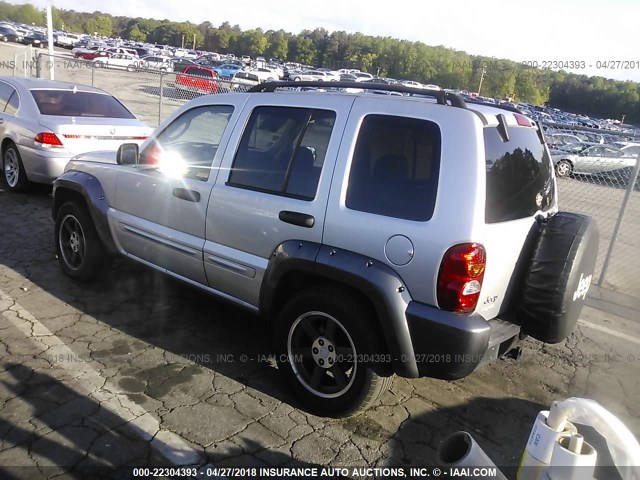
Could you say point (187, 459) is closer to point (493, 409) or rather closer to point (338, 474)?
point (338, 474)

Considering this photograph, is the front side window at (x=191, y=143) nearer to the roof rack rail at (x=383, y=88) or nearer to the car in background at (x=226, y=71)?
the roof rack rail at (x=383, y=88)

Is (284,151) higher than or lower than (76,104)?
higher

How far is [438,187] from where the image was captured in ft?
9.17

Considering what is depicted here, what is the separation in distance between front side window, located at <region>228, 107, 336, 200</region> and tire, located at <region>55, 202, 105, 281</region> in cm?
182

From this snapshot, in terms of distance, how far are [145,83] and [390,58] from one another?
74.8m

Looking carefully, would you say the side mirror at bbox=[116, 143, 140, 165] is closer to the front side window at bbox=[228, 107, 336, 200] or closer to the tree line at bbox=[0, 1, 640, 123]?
the front side window at bbox=[228, 107, 336, 200]

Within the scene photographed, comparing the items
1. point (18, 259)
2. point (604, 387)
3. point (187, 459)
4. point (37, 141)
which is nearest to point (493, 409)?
point (604, 387)

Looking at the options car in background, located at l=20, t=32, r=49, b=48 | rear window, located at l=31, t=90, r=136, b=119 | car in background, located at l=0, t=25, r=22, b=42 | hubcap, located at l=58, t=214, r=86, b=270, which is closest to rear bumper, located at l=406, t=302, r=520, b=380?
hubcap, located at l=58, t=214, r=86, b=270

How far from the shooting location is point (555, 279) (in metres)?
2.99

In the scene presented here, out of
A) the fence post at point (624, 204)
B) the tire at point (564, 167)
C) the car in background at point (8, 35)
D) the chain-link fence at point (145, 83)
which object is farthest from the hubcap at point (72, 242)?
the car in background at point (8, 35)

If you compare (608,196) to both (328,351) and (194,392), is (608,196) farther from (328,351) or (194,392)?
(194,392)

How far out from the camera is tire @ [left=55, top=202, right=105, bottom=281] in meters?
4.75

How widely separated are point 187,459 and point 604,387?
3113 mm

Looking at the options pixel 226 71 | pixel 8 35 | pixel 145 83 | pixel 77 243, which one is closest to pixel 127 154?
pixel 77 243
